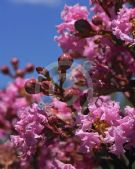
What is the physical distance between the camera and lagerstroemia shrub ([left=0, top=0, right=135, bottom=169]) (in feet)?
4.26

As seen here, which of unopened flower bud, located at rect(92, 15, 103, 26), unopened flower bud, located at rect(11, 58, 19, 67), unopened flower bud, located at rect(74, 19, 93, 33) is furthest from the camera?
unopened flower bud, located at rect(11, 58, 19, 67)

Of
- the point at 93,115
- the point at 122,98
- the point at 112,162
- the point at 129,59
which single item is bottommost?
the point at 112,162

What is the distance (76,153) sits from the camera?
1952 mm

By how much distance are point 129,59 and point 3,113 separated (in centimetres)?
156

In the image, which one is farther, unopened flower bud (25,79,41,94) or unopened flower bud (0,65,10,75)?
unopened flower bud (0,65,10,75)

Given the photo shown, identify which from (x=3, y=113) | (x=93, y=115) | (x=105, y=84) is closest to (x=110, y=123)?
(x=93, y=115)

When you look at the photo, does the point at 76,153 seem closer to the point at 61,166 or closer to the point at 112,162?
the point at 112,162

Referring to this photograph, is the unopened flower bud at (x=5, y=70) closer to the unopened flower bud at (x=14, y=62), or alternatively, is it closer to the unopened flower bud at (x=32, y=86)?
the unopened flower bud at (x=14, y=62)

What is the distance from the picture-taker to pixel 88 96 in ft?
4.68

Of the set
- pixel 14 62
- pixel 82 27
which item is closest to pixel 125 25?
pixel 82 27

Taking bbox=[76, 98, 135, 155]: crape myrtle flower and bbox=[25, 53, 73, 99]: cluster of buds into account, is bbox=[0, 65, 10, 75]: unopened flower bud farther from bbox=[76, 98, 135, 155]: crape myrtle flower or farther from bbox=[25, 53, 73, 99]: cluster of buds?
bbox=[76, 98, 135, 155]: crape myrtle flower

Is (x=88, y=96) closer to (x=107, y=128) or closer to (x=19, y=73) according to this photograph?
(x=107, y=128)

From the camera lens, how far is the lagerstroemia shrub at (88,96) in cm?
130

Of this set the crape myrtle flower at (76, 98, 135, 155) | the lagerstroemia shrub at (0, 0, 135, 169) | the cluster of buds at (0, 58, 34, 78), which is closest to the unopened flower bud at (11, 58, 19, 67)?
the cluster of buds at (0, 58, 34, 78)
